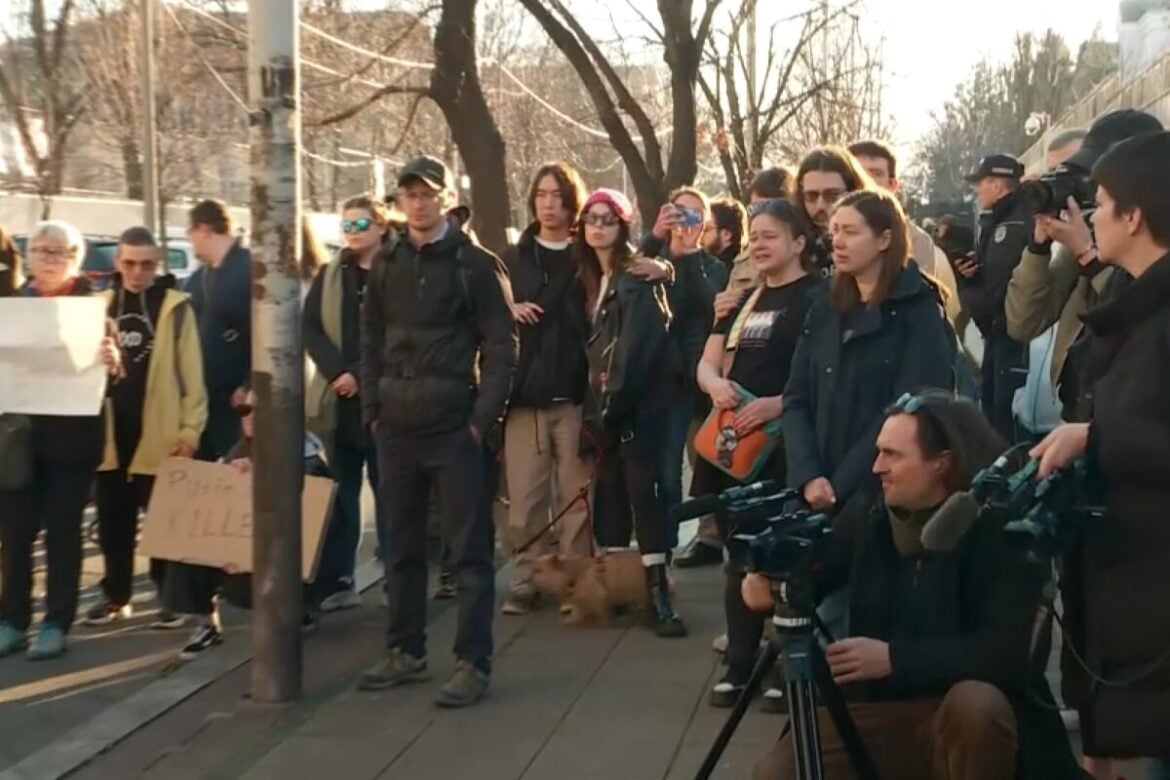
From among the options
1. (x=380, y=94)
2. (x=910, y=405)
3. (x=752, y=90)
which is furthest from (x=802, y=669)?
(x=752, y=90)

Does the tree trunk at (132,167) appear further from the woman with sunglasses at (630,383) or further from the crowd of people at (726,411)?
the woman with sunglasses at (630,383)

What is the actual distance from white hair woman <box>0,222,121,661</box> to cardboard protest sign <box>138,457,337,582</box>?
12.6 inches

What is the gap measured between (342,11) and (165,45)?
12.4 m

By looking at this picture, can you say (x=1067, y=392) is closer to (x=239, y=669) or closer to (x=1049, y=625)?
(x=1049, y=625)

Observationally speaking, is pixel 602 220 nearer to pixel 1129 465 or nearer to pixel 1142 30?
pixel 1129 465

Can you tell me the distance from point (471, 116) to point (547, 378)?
820cm

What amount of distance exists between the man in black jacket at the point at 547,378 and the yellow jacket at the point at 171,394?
4.74 ft

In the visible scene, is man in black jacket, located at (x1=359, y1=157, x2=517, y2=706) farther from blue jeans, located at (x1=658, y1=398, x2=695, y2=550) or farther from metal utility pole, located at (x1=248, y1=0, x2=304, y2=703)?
blue jeans, located at (x1=658, y1=398, x2=695, y2=550)

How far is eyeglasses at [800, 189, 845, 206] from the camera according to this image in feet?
21.3

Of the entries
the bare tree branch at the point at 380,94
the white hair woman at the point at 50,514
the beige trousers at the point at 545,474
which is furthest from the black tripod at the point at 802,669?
the bare tree branch at the point at 380,94

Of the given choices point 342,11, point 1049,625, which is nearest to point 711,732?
point 1049,625

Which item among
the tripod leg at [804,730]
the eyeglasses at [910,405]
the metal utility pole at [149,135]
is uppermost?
the metal utility pole at [149,135]

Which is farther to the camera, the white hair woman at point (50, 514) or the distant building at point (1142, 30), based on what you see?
the distant building at point (1142, 30)

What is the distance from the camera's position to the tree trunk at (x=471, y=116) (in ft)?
50.3
